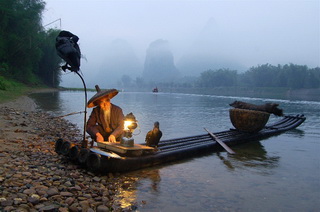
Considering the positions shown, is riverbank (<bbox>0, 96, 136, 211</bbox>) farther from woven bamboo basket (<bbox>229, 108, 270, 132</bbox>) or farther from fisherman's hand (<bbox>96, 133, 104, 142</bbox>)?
woven bamboo basket (<bbox>229, 108, 270, 132</bbox>)

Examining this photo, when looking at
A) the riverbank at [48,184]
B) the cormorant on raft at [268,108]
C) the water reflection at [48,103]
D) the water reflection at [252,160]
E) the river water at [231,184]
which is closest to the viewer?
the riverbank at [48,184]

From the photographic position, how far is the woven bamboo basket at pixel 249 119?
31.8 ft

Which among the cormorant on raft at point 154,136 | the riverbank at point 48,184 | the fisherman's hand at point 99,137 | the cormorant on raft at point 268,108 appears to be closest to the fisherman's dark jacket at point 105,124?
the fisherman's hand at point 99,137

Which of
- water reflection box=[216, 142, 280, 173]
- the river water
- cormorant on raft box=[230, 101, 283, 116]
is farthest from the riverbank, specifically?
cormorant on raft box=[230, 101, 283, 116]

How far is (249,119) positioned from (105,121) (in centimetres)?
615

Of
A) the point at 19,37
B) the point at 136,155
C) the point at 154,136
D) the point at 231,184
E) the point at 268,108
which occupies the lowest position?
the point at 231,184

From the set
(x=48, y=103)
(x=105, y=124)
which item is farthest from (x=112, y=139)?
(x=48, y=103)

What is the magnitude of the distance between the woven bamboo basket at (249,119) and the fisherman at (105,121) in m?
5.66

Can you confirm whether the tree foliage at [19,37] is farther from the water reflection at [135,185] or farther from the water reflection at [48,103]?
the water reflection at [135,185]

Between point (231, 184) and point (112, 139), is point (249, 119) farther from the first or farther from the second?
point (112, 139)

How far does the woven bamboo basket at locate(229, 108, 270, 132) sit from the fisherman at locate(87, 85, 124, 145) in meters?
5.66

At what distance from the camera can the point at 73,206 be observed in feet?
11.7

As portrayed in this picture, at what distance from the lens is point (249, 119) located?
9.84m

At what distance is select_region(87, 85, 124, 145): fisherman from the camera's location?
588 cm
